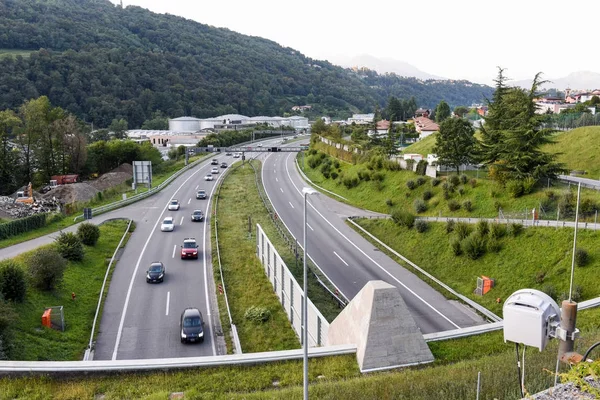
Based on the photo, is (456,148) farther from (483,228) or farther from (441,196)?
(483,228)

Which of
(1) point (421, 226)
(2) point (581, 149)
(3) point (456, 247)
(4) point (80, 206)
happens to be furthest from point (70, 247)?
(2) point (581, 149)

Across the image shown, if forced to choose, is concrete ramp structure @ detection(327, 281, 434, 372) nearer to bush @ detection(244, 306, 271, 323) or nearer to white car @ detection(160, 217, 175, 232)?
bush @ detection(244, 306, 271, 323)

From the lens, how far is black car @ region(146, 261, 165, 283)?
3009 centimetres

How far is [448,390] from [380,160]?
4433 cm

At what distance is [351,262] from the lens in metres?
35.0

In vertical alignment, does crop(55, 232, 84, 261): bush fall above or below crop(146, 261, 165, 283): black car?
above

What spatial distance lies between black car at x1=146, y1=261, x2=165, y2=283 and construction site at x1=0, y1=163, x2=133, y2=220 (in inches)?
848

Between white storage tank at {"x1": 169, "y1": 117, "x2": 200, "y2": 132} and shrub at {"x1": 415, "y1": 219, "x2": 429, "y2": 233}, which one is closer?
shrub at {"x1": 415, "y1": 219, "x2": 429, "y2": 233}

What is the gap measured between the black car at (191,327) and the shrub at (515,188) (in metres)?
26.7

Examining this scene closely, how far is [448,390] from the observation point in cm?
1278

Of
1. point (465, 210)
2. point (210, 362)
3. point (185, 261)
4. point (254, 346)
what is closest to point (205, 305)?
point (254, 346)

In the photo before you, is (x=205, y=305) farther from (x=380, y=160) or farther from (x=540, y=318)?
(x=380, y=160)

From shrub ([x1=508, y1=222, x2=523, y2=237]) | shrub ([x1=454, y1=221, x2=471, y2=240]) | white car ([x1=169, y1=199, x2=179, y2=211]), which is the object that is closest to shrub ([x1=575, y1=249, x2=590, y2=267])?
shrub ([x1=508, y1=222, x2=523, y2=237])

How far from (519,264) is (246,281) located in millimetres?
17329
